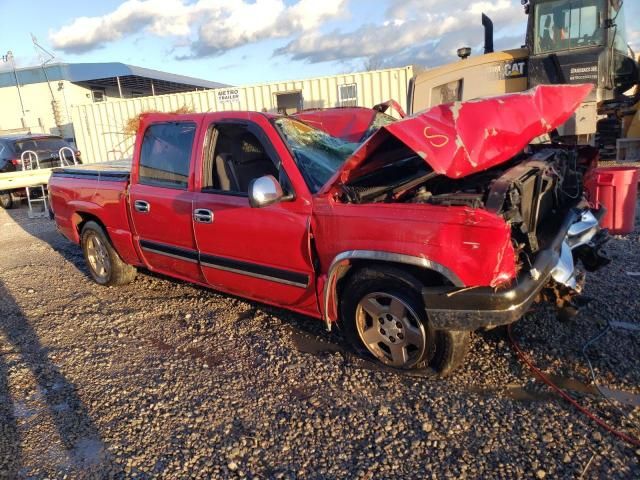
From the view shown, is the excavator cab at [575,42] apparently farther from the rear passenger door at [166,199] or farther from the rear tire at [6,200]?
the rear tire at [6,200]

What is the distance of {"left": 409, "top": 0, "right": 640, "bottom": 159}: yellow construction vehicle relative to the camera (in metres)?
8.58

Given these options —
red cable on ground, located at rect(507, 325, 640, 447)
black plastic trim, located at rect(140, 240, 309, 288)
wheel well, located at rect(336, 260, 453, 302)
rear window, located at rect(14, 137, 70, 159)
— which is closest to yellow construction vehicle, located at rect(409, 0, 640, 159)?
red cable on ground, located at rect(507, 325, 640, 447)

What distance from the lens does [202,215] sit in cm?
418

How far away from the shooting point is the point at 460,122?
3.04 meters

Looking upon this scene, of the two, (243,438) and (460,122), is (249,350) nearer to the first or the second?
(243,438)

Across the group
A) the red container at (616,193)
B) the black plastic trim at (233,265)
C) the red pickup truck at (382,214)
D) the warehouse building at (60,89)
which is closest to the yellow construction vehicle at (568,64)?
the red container at (616,193)

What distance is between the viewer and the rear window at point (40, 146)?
13352mm

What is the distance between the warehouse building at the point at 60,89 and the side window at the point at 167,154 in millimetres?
26434

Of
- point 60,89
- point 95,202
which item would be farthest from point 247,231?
point 60,89

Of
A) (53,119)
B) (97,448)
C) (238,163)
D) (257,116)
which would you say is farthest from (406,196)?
(53,119)

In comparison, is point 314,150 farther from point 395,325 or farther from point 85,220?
point 85,220

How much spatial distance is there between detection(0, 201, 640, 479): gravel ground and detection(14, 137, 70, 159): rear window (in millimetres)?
10175

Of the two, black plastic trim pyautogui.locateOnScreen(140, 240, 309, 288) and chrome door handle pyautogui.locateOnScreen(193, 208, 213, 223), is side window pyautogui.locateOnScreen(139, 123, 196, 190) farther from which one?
black plastic trim pyautogui.locateOnScreen(140, 240, 309, 288)

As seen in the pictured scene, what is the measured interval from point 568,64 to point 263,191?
303 inches
